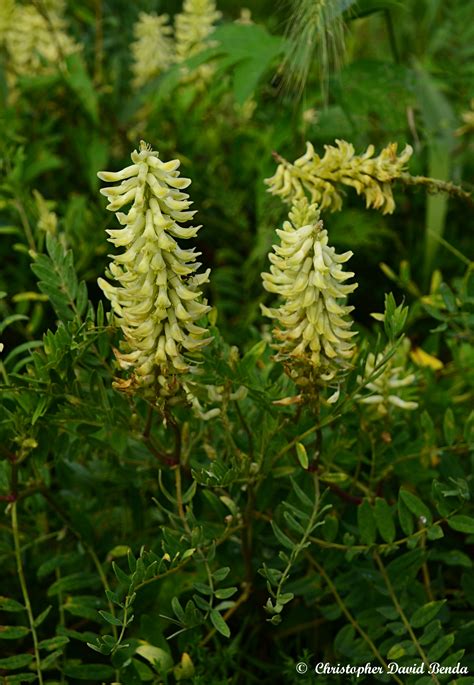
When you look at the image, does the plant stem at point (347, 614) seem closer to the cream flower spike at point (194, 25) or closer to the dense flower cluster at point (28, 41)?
the cream flower spike at point (194, 25)

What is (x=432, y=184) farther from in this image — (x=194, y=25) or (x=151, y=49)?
(x=151, y=49)

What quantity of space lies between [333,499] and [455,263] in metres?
0.87

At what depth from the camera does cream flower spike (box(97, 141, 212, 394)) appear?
0.95 meters

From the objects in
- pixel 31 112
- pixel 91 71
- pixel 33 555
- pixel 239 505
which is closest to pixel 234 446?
pixel 239 505

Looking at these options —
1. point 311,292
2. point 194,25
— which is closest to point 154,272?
point 311,292

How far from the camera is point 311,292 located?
1.00 meters

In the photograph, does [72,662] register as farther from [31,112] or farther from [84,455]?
[31,112]

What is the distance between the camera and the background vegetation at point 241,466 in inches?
44.1

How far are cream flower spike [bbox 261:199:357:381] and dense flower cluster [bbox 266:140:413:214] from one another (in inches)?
5.3

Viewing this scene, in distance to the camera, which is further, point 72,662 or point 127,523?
point 127,523

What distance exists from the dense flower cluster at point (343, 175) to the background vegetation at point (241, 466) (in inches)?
7.2

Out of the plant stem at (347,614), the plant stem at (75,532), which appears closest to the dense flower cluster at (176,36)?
the plant stem at (75,532)

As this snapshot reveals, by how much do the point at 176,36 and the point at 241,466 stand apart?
1.38 m

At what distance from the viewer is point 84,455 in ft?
4.49
